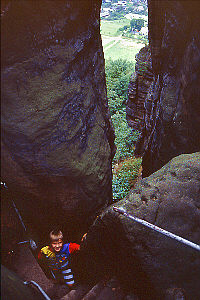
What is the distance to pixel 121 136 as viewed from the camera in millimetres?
11344

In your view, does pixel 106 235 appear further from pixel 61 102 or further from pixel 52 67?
pixel 52 67

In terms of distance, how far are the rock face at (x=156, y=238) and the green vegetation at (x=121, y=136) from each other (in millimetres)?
3827

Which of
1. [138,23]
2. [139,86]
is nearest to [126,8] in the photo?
[138,23]

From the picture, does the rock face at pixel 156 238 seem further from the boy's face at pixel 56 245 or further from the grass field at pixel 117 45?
the grass field at pixel 117 45

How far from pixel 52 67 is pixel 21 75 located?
1.68ft

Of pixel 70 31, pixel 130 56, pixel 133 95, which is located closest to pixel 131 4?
pixel 130 56

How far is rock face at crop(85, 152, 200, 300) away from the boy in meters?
0.37

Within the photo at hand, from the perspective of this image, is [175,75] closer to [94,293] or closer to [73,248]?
[73,248]

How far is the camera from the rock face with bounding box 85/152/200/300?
9.02 ft

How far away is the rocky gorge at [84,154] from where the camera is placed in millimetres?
2592

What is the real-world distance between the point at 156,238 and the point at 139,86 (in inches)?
335

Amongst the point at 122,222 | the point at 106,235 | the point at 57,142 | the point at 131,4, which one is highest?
the point at 131,4

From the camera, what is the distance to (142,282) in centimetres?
291

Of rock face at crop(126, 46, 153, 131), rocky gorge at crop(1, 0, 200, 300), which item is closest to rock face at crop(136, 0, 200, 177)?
rocky gorge at crop(1, 0, 200, 300)
